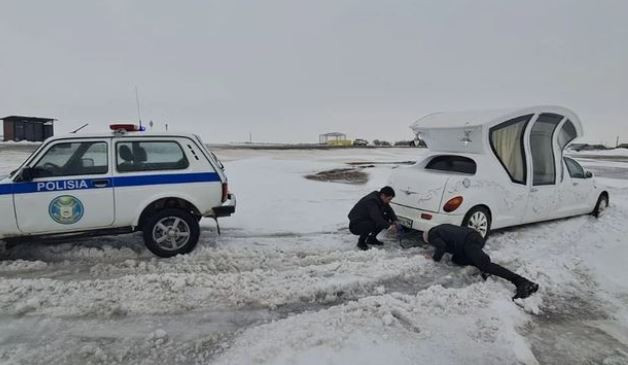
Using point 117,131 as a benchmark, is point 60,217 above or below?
below

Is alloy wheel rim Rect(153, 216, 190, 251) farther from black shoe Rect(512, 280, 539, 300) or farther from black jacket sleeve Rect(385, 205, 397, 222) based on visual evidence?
black shoe Rect(512, 280, 539, 300)

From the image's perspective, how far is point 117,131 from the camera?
5465mm

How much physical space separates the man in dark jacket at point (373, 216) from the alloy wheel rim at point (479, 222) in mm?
1277

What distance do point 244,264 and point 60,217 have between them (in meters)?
2.52

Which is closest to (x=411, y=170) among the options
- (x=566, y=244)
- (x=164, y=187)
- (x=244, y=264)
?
(x=566, y=244)

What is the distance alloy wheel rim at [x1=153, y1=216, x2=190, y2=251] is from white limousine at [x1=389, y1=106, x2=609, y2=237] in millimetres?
3551

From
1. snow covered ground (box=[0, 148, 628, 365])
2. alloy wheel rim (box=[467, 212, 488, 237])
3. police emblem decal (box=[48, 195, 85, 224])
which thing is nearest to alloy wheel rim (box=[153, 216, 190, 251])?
snow covered ground (box=[0, 148, 628, 365])

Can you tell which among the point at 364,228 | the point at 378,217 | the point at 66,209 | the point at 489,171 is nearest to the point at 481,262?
the point at 378,217

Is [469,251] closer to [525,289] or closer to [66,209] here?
[525,289]

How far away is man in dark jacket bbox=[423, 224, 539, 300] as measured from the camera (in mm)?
4504

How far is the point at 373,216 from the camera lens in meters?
5.95

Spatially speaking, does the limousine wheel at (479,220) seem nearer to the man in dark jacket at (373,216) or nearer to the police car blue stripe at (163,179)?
the man in dark jacket at (373,216)

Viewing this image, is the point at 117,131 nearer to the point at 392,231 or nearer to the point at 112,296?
the point at 112,296

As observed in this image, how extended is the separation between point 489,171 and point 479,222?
87 cm
